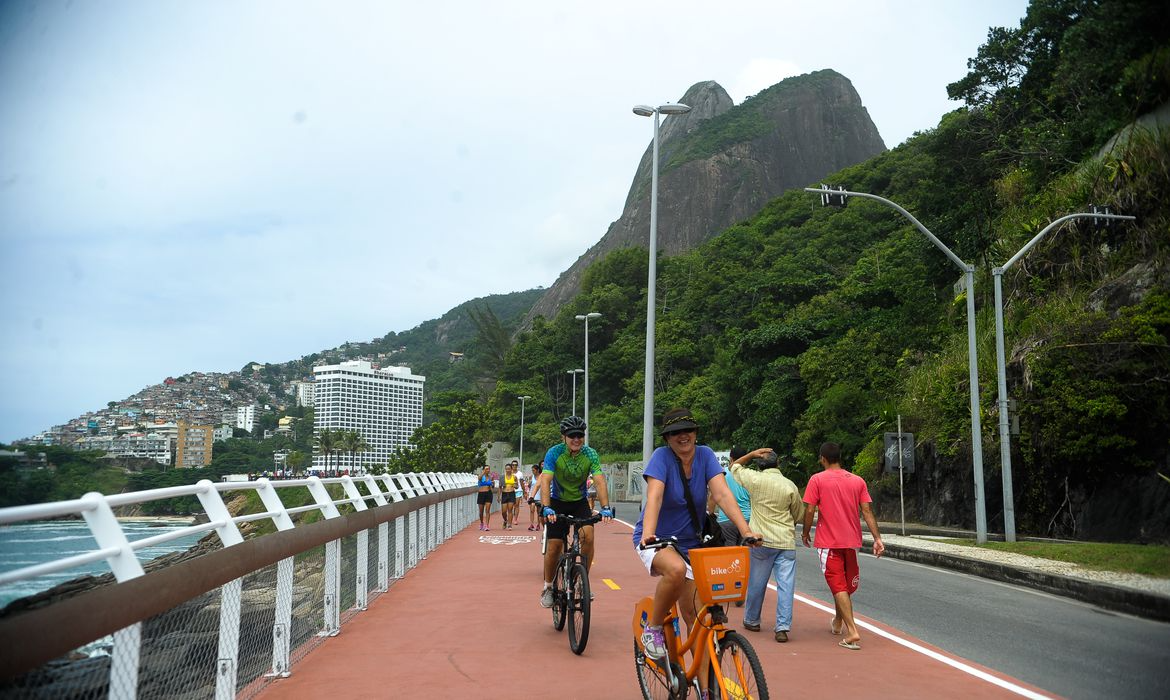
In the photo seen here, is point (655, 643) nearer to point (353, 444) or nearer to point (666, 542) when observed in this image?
point (666, 542)

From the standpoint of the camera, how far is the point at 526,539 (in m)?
23.4

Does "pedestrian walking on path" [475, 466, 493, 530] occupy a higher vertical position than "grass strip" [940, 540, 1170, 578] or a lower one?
higher

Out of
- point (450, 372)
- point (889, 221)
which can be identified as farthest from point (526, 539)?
point (450, 372)

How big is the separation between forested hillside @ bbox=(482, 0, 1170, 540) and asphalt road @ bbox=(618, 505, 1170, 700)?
7.52 metres

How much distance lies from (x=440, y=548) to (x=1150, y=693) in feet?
49.9

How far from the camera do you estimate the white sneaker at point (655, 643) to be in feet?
18.6

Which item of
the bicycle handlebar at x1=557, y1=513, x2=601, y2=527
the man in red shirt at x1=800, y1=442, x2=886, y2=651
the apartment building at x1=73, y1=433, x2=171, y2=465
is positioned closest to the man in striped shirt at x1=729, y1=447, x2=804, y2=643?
the man in red shirt at x1=800, y1=442, x2=886, y2=651

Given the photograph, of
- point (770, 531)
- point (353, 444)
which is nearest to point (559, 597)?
point (770, 531)

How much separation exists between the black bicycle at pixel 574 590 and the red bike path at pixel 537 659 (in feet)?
0.53

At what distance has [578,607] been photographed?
27.7ft

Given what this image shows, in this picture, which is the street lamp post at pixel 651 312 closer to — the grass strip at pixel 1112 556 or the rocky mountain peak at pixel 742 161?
the grass strip at pixel 1112 556

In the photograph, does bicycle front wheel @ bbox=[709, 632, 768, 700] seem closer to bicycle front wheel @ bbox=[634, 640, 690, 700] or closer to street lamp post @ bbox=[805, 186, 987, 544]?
bicycle front wheel @ bbox=[634, 640, 690, 700]

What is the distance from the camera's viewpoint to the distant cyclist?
9.40 metres

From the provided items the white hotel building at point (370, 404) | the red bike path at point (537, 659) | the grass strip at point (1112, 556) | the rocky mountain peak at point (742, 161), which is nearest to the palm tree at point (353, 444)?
the white hotel building at point (370, 404)
